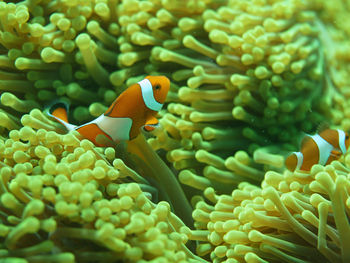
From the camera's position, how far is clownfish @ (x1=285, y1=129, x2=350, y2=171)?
1136 millimetres

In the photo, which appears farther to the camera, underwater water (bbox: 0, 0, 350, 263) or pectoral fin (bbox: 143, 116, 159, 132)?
pectoral fin (bbox: 143, 116, 159, 132)

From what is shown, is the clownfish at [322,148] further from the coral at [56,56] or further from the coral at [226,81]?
the coral at [56,56]

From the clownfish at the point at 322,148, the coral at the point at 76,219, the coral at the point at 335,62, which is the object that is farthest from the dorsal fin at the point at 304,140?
the coral at the point at 76,219

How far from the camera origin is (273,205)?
99cm

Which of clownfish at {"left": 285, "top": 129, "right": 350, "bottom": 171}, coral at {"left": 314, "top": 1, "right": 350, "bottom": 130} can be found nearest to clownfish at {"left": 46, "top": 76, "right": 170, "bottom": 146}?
clownfish at {"left": 285, "top": 129, "right": 350, "bottom": 171}

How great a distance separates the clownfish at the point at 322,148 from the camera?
3.73ft

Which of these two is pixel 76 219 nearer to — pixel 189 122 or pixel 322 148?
pixel 189 122

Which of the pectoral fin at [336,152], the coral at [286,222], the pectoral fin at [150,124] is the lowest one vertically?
the coral at [286,222]

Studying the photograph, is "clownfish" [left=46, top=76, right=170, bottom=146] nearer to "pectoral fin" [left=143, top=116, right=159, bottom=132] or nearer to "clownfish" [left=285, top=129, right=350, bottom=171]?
"pectoral fin" [left=143, top=116, right=159, bottom=132]

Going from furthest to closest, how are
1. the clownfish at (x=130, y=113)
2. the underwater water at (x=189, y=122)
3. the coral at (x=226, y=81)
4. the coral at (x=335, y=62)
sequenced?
the coral at (x=335, y=62)
the coral at (x=226, y=81)
the clownfish at (x=130, y=113)
the underwater water at (x=189, y=122)

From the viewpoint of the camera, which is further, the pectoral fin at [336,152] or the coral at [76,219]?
the pectoral fin at [336,152]

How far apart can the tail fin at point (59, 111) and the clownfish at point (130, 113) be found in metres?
0.04

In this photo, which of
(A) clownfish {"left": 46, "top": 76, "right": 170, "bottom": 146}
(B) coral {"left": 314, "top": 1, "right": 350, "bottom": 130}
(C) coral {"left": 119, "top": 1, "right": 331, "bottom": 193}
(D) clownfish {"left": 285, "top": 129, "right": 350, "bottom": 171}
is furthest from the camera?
(B) coral {"left": 314, "top": 1, "right": 350, "bottom": 130}

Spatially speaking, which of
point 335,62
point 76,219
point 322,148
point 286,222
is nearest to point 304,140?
point 322,148
